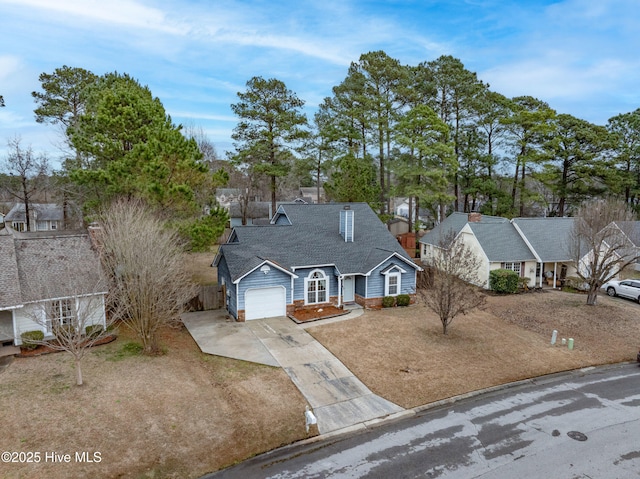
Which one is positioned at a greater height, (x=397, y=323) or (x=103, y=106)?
(x=103, y=106)

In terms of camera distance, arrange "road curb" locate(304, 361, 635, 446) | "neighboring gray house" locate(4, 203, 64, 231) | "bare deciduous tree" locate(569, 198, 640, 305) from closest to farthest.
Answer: "road curb" locate(304, 361, 635, 446)
"bare deciduous tree" locate(569, 198, 640, 305)
"neighboring gray house" locate(4, 203, 64, 231)

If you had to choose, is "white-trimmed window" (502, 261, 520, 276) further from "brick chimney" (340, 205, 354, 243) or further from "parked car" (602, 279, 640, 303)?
"brick chimney" (340, 205, 354, 243)

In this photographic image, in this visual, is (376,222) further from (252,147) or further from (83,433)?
(83,433)

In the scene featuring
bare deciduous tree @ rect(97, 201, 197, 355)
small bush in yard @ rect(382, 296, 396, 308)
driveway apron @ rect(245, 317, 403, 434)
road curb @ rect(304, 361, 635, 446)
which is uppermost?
bare deciduous tree @ rect(97, 201, 197, 355)

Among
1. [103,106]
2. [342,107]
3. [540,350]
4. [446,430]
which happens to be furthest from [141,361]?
[342,107]

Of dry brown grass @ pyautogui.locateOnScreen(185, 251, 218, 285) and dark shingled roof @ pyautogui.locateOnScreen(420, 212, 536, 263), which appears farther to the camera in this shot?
dark shingled roof @ pyautogui.locateOnScreen(420, 212, 536, 263)

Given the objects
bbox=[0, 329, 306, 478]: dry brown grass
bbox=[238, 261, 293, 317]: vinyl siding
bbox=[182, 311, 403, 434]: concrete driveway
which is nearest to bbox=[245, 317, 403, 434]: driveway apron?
bbox=[182, 311, 403, 434]: concrete driveway

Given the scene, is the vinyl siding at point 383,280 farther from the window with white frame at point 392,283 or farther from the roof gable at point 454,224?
the roof gable at point 454,224
